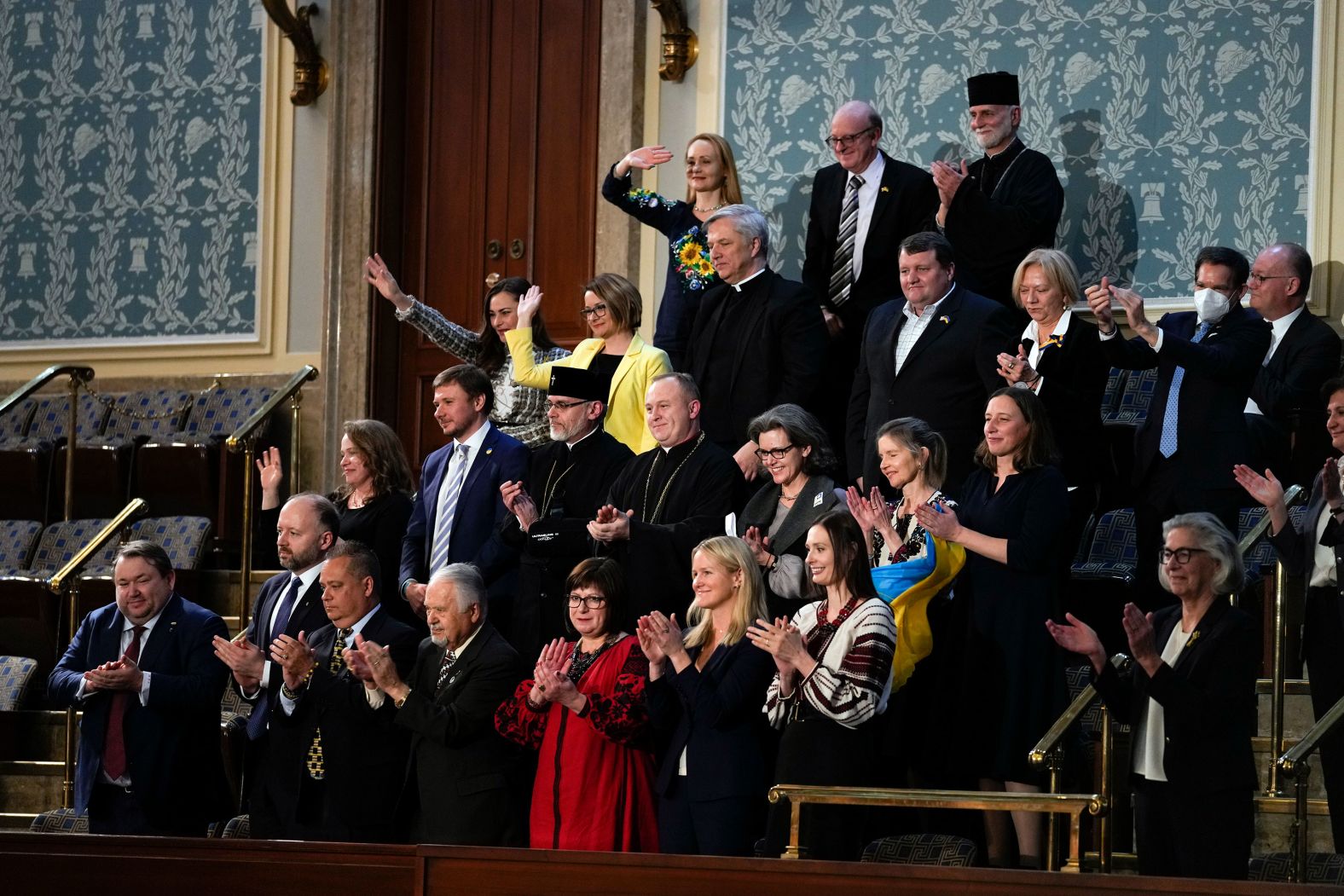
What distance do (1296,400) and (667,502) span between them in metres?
2.11

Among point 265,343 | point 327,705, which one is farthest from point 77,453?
point 327,705

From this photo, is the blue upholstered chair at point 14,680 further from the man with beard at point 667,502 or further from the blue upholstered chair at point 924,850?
the blue upholstered chair at point 924,850

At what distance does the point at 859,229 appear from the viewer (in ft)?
21.3

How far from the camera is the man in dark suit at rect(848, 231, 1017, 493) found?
5.62 meters

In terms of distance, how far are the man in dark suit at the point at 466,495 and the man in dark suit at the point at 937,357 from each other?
1.10 meters

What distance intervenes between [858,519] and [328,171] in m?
4.62

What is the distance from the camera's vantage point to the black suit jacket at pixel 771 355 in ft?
19.4

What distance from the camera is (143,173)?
9.36 m

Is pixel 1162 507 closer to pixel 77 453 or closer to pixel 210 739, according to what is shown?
pixel 210 739

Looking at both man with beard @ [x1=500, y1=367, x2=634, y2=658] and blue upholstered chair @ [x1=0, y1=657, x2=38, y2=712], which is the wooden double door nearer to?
blue upholstered chair @ [x1=0, y1=657, x2=38, y2=712]

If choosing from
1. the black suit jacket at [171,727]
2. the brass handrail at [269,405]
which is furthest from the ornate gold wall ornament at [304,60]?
the black suit jacket at [171,727]

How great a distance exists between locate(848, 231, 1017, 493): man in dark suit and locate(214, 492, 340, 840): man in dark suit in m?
1.63

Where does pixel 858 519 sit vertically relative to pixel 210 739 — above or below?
above

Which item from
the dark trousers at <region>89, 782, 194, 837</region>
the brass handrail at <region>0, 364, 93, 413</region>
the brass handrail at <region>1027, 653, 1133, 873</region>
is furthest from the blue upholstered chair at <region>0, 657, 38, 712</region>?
the brass handrail at <region>1027, 653, 1133, 873</region>
